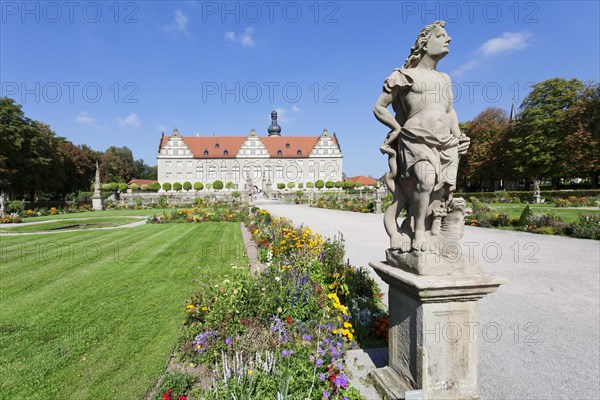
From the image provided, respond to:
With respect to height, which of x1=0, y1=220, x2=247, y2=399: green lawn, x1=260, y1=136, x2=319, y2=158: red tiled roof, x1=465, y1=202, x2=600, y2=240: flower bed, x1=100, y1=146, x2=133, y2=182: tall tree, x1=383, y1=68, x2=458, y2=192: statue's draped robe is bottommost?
x1=0, y1=220, x2=247, y2=399: green lawn

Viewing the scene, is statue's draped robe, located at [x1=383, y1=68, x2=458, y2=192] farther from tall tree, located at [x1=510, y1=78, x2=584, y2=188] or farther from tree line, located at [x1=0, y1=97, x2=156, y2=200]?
tall tree, located at [x1=510, y1=78, x2=584, y2=188]

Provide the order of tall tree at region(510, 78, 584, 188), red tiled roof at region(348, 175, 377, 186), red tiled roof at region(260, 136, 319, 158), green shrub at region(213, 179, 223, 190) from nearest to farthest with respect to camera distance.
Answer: tall tree at region(510, 78, 584, 188) < green shrub at region(213, 179, 223, 190) < red tiled roof at region(260, 136, 319, 158) < red tiled roof at region(348, 175, 377, 186)

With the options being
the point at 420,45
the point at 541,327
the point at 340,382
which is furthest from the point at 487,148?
the point at 340,382

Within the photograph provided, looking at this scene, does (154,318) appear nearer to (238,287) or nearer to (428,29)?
(238,287)

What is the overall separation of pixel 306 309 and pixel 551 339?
287 cm

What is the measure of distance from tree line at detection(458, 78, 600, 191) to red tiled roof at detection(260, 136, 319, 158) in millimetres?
36063

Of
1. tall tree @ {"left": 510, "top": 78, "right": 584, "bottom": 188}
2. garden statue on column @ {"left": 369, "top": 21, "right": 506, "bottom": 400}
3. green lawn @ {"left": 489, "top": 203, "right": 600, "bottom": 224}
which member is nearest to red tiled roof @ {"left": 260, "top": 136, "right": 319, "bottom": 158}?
tall tree @ {"left": 510, "top": 78, "right": 584, "bottom": 188}

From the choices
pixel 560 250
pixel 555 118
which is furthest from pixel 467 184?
pixel 560 250

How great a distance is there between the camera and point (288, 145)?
69750 mm

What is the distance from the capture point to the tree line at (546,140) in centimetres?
2883

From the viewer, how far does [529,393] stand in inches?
103

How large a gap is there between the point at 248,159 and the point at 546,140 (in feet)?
168

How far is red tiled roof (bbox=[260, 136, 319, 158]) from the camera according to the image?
6838cm

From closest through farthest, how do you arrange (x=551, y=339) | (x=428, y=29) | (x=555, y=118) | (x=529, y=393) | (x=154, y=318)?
(x=428, y=29)
(x=529, y=393)
(x=551, y=339)
(x=154, y=318)
(x=555, y=118)
